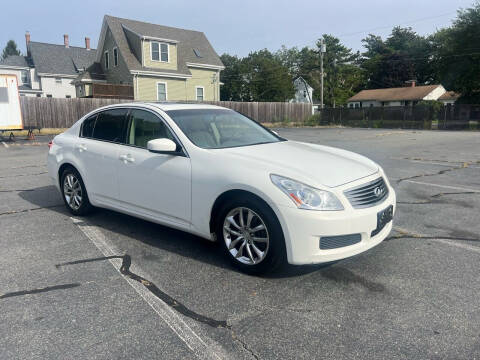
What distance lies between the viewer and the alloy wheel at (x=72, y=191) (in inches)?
217

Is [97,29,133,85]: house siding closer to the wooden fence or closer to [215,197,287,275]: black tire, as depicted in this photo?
the wooden fence

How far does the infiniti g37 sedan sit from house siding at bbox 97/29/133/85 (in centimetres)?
2891

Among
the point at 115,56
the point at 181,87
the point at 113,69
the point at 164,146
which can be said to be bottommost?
the point at 164,146

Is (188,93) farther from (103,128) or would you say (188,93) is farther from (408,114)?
(103,128)

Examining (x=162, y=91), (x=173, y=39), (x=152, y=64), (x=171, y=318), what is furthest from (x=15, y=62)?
(x=171, y=318)

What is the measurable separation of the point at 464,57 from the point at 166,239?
4291 centimetres

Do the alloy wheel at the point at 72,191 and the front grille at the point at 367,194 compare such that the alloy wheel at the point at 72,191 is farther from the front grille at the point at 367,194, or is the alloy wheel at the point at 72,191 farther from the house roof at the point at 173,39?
the house roof at the point at 173,39

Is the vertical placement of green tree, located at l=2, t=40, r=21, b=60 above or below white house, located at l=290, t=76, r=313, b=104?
above

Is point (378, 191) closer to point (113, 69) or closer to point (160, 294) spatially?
point (160, 294)

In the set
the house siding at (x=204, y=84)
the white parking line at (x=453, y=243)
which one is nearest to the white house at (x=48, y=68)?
the house siding at (x=204, y=84)

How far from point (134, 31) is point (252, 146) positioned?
3223cm

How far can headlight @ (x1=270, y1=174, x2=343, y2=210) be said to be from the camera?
329 cm

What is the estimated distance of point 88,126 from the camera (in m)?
5.52

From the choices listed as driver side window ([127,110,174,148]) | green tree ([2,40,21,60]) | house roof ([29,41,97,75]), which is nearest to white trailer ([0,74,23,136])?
driver side window ([127,110,174,148])
